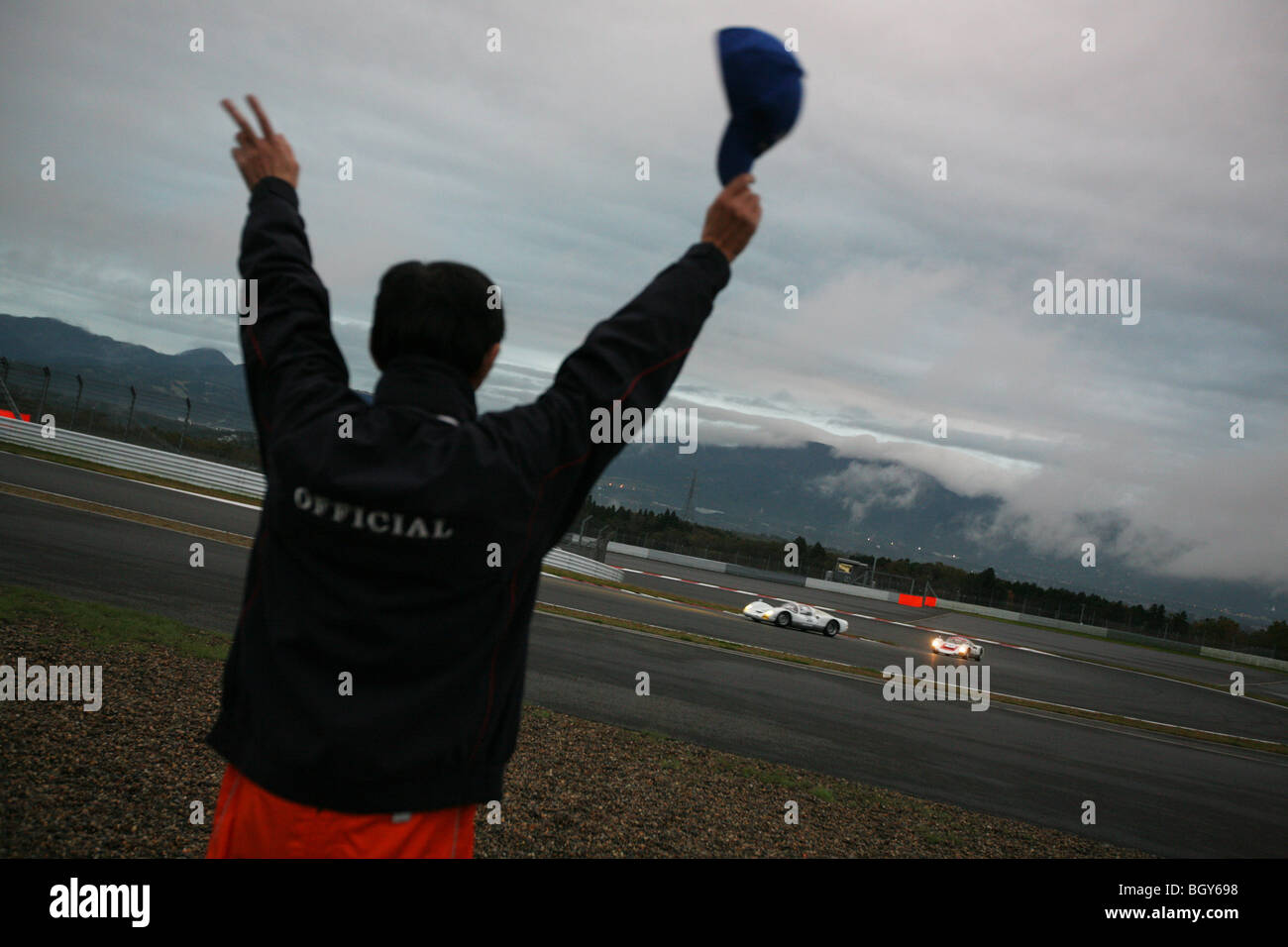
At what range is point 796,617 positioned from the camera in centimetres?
2645

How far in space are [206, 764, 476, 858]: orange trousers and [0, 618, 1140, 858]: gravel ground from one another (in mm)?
2857

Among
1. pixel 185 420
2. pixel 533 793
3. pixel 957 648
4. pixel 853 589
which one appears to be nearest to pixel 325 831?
pixel 533 793

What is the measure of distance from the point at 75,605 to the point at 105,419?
2362cm

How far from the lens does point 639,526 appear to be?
197 feet

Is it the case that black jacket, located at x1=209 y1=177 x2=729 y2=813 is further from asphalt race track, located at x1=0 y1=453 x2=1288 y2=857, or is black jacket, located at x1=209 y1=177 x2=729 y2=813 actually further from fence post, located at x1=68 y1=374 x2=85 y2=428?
fence post, located at x1=68 y1=374 x2=85 y2=428

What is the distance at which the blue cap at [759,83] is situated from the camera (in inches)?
65.9

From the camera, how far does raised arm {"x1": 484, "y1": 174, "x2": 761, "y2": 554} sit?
1547mm

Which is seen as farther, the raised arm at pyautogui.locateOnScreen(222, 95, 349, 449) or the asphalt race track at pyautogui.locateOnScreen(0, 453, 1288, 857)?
the asphalt race track at pyautogui.locateOnScreen(0, 453, 1288, 857)

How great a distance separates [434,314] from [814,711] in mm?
11159

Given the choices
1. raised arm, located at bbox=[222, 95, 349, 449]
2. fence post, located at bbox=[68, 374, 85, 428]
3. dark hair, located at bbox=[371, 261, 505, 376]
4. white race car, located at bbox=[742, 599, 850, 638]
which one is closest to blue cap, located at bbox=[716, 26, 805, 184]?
dark hair, located at bbox=[371, 261, 505, 376]

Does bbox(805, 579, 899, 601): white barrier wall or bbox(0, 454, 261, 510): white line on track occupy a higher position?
bbox(0, 454, 261, 510): white line on track

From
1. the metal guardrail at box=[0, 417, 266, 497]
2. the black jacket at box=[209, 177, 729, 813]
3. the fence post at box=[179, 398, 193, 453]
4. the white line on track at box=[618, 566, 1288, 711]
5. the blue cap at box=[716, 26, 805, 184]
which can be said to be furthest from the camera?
the white line on track at box=[618, 566, 1288, 711]

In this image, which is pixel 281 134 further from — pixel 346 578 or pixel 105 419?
pixel 105 419

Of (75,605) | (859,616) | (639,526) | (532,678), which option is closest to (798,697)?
(532,678)
